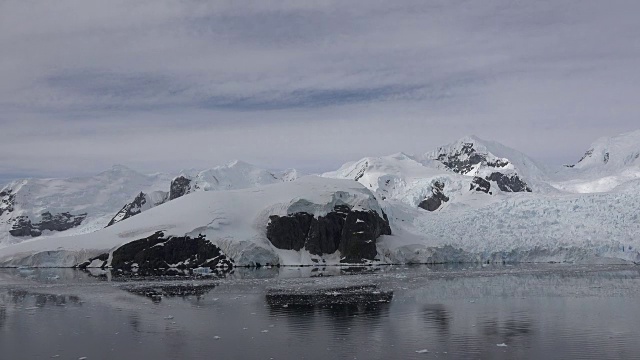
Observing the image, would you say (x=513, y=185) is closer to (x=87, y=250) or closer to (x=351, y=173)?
(x=351, y=173)

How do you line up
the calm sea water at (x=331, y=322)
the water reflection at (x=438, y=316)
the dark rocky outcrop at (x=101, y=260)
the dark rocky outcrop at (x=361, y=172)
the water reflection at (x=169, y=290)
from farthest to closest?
the dark rocky outcrop at (x=361, y=172) → the dark rocky outcrop at (x=101, y=260) → the water reflection at (x=169, y=290) → the water reflection at (x=438, y=316) → the calm sea water at (x=331, y=322)

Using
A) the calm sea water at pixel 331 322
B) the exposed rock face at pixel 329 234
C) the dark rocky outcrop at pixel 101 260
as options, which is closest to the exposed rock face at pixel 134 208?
the dark rocky outcrop at pixel 101 260

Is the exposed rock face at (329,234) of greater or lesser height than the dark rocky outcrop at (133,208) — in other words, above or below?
below

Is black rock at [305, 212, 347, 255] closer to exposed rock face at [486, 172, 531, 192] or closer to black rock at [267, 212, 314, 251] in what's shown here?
black rock at [267, 212, 314, 251]

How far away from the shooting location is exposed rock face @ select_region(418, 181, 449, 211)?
123 metres

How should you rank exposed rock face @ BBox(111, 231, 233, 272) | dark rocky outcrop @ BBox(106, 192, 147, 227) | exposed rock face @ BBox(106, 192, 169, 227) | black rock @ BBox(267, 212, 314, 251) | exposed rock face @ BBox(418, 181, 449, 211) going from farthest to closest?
exposed rock face @ BBox(106, 192, 169, 227) < dark rocky outcrop @ BBox(106, 192, 147, 227) < exposed rock face @ BBox(418, 181, 449, 211) < black rock @ BBox(267, 212, 314, 251) < exposed rock face @ BBox(111, 231, 233, 272)

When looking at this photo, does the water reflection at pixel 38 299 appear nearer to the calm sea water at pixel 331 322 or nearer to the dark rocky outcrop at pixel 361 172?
the calm sea water at pixel 331 322

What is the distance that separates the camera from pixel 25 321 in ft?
105

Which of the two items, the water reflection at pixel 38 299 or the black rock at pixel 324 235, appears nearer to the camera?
the water reflection at pixel 38 299

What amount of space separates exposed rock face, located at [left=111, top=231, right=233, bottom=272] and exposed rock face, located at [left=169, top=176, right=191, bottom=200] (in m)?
116

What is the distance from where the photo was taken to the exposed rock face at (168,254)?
78.7 meters

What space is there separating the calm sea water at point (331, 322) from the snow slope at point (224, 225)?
101ft

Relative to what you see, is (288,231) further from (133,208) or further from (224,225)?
(133,208)

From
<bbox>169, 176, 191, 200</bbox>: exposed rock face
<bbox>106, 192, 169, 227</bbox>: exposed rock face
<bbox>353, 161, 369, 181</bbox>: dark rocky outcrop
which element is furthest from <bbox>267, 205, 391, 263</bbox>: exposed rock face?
<bbox>169, 176, 191, 200</bbox>: exposed rock face
